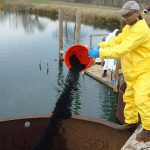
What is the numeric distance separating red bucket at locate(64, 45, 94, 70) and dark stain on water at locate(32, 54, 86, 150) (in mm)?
55

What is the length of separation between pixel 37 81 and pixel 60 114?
7.49 m

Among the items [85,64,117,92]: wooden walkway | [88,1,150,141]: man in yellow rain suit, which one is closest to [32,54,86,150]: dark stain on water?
[88,1,150,141]: man in yellow rain suit

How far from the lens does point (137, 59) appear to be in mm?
4828

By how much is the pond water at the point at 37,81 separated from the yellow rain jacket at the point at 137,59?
5.33 meters

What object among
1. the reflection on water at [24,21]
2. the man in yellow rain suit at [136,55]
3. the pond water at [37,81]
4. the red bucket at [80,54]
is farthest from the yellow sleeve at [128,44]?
the reflection on water at [24,21]

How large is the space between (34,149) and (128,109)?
1579 millimetres

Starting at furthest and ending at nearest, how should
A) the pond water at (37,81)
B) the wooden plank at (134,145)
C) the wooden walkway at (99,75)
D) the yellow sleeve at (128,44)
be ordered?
the wooden walkway at (99,75) → the pond water at (37,81) → the wooden plank at (134,145) → the yellow sleeve at (128,44)

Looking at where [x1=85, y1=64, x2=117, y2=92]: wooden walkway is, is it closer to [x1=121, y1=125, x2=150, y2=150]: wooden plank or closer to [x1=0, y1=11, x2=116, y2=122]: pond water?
[x1=0, y1=11, x2=116, y2=122]: pond water

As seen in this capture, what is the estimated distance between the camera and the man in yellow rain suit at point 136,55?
15.4 ft

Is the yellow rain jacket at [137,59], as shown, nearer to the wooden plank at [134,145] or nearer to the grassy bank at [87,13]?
the wooden plank at [134,145]

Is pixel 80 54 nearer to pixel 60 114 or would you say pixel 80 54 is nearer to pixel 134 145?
pixel 60 114

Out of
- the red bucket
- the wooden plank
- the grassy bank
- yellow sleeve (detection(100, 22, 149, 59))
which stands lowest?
the wooden plank

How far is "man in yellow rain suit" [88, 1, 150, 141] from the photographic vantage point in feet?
15.4

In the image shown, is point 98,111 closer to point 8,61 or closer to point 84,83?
point 84,83
